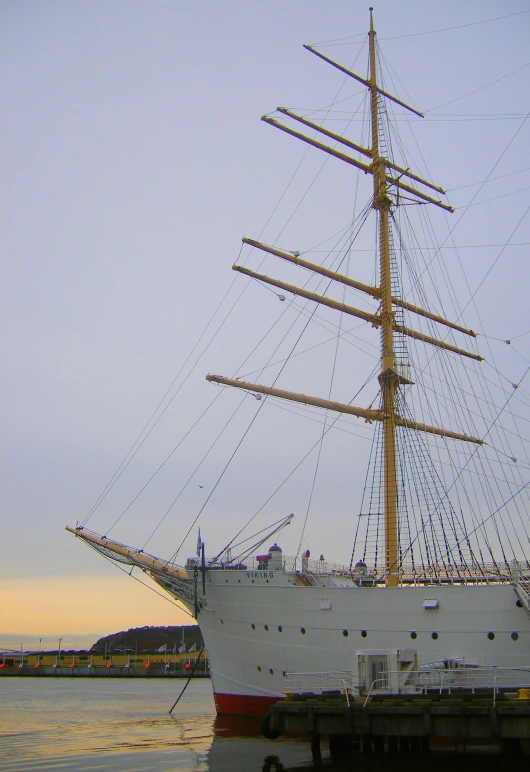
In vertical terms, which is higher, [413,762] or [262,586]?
[262,586]

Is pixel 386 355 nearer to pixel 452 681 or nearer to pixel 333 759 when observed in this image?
pixel 452 681

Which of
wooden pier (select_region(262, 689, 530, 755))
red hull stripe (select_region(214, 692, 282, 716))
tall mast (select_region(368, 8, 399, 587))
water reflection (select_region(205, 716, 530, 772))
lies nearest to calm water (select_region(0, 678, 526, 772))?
water reflection (select_region(205, 716, 530, 772))

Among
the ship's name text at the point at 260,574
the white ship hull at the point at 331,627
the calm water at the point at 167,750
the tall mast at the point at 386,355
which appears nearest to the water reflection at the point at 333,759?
the calm water at the point at 167,750

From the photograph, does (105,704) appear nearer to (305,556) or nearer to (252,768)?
(305,556)

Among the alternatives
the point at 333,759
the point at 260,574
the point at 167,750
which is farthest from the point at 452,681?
the point at 167,750

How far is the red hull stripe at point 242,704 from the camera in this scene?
30625 millimetres

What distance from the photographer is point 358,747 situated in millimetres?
24844

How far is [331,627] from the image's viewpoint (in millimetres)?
28438

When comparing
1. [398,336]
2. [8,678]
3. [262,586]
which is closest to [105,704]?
[262,586]

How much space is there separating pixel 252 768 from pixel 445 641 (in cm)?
787

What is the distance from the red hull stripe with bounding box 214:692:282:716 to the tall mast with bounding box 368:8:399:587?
6.63 metres

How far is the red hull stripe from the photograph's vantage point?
1206 inches

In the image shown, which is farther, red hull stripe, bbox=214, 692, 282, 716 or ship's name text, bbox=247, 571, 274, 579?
red hull stripe, bbox=214, 692, 282, 716

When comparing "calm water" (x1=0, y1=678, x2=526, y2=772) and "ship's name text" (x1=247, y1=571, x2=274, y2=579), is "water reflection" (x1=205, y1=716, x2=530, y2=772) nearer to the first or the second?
"calm water" (x1=0, y1=678, x2=526, y2=772)
